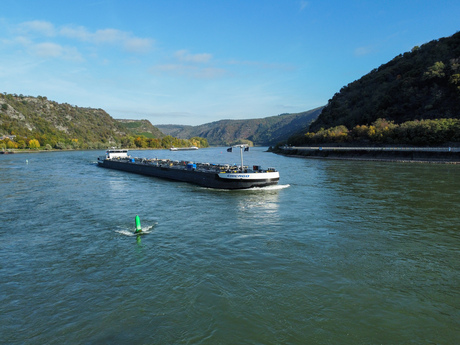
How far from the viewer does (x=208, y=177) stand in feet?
151

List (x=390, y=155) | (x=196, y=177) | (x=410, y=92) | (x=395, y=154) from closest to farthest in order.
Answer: (x=196, y=177) → (x=395, y=154) → (x=390, y=155) → (x=410, y=92)

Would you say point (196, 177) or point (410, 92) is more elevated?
point (410, 92)

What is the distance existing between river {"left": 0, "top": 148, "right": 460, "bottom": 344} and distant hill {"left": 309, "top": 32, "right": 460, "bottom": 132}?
10432cm

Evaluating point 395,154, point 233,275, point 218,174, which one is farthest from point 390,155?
point 233,275

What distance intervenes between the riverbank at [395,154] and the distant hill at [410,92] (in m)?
31.3

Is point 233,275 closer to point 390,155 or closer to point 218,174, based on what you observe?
point 218,174

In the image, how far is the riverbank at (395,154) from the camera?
79062mm

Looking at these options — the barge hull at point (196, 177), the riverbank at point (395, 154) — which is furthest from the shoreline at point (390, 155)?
the barge hull at point (196, 177)

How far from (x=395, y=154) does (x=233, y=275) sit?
9162 centimetres

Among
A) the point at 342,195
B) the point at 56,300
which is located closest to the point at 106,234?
the point at 56,300

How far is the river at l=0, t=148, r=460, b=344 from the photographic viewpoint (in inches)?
436

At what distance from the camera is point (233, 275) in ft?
50.2

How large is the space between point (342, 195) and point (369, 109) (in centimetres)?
11977

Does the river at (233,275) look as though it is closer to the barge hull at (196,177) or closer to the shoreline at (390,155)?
the barge hull at (196,177)
